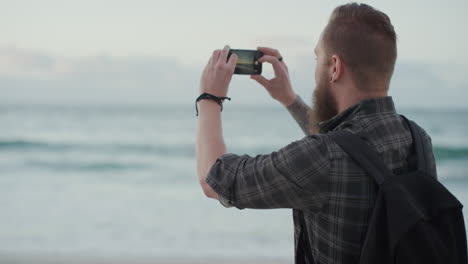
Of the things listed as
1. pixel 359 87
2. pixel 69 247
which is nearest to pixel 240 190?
pixel 359 87

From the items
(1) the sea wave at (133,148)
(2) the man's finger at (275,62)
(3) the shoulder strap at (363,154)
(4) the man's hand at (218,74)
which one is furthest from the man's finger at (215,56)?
(1) the sea wave at (133,148)

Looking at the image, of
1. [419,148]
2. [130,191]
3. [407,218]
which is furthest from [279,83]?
[130,191]

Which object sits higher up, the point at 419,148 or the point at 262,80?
the point at 262,80

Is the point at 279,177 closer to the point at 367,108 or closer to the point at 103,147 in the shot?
the point at 367,108

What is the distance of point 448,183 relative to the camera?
11195 mm

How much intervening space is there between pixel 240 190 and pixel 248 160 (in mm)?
81

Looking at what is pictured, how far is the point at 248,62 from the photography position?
169 cm

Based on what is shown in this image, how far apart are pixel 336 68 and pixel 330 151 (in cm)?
27

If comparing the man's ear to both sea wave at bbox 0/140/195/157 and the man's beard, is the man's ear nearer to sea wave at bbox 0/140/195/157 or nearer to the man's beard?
the man's beard

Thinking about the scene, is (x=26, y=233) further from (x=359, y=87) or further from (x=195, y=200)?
(x=359, y=87)

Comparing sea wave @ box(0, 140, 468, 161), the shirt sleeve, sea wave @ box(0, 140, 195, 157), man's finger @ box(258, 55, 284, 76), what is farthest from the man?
sea wave @ box(0, 140, 195, 157)

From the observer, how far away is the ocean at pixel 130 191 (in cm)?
548

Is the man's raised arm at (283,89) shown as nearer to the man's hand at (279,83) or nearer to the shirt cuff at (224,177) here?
the man's hand at (279,83)

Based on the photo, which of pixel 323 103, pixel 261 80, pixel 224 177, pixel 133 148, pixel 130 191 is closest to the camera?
pixel 224 177
